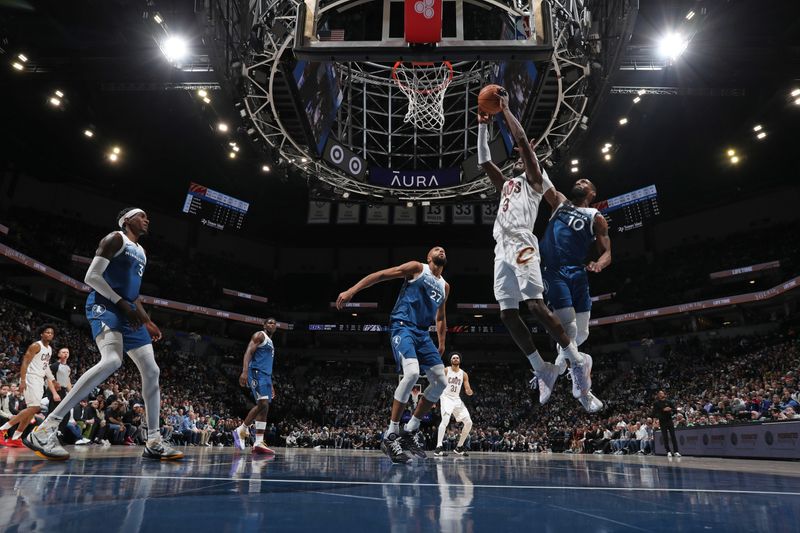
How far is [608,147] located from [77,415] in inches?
820

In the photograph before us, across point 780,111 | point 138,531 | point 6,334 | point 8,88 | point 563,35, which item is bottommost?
point 138,531

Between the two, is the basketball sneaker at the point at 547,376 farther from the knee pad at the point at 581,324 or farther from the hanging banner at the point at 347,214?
the hanging banner at the point at 347,214

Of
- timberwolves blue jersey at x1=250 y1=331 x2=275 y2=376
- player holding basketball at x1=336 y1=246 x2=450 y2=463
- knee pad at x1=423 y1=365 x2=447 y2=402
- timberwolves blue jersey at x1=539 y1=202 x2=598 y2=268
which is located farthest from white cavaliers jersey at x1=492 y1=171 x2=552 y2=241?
timberwolves blue jersey at x1=250 y1=331 x2=275 y2=376

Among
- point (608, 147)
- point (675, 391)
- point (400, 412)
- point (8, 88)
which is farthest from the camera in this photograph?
point (675, 391)

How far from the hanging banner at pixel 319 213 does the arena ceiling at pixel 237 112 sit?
3.89 m

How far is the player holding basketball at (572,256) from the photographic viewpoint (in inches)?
184

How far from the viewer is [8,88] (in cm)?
1997

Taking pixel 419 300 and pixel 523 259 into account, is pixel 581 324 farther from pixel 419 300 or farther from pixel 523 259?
pixel 419 300

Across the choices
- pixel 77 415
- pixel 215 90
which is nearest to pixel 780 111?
pixel 215 90

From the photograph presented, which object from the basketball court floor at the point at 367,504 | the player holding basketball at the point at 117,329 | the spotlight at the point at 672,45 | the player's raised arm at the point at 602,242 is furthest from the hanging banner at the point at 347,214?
the basketball court floor at the point at 367,504

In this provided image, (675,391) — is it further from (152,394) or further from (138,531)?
(138,531)

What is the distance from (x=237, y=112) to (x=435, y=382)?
1190 centimetres

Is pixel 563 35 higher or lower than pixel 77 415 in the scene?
higher

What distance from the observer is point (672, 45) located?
542 inches
